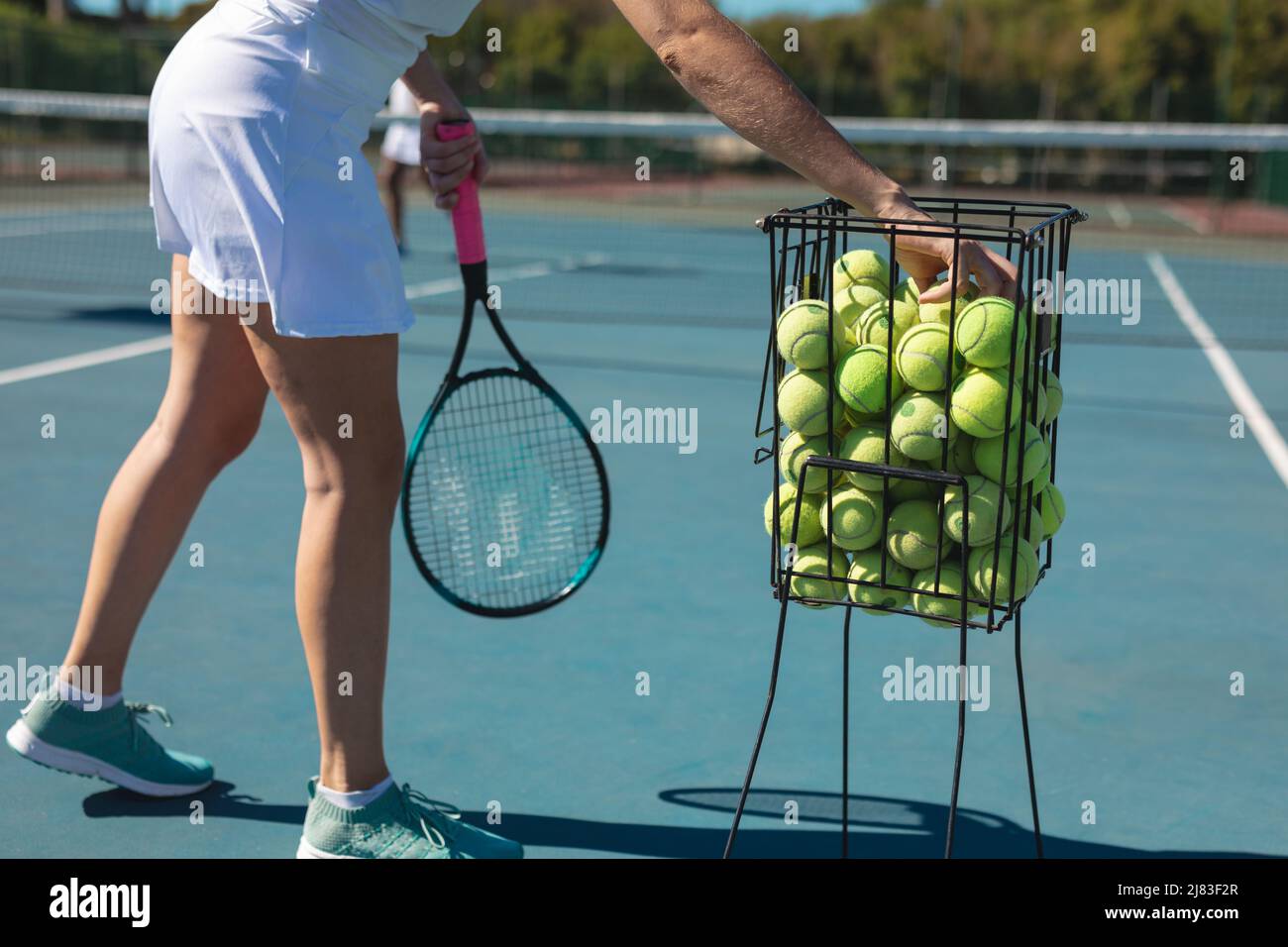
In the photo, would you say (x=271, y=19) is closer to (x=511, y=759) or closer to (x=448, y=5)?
(x=448, y=5)

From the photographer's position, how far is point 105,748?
250 centimetres

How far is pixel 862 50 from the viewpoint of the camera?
36.7m

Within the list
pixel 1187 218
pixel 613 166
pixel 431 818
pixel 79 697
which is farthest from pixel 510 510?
pixel 613 166

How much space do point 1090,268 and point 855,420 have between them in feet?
38.1

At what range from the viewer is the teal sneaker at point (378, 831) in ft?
7.22

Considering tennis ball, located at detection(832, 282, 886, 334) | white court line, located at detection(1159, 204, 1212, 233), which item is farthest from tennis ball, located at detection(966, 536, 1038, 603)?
white court line, located at detection(1159, 204, 1212, 233)

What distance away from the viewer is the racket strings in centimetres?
265

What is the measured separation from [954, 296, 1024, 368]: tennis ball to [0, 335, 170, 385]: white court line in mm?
5140

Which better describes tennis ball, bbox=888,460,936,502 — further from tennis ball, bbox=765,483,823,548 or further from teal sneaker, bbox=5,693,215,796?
teal sneaker, bbox=5,693,215,796

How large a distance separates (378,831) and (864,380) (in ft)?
3.25

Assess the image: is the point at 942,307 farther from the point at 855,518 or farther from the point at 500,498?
the point at 500,498

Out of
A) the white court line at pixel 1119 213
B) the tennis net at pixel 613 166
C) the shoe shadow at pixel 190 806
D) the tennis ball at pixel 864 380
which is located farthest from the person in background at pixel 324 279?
the white court line at pixel 1119 213

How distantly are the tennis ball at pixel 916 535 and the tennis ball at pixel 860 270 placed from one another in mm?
305

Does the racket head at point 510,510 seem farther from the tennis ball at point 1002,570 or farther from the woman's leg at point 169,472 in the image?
the tennis ball at point 1002,570
